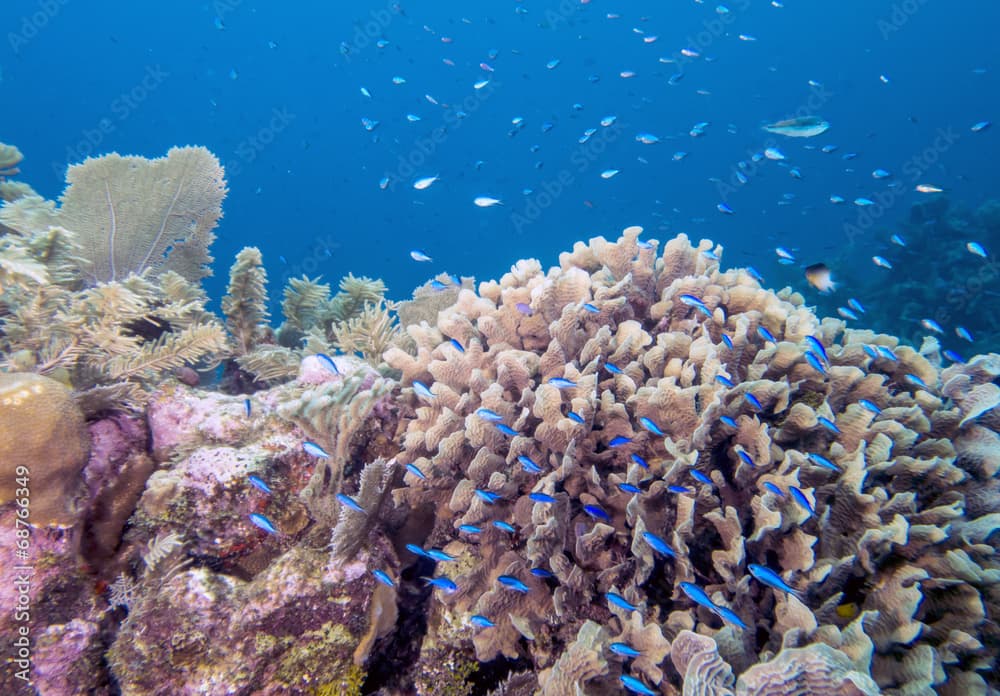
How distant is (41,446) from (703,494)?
3549 mm

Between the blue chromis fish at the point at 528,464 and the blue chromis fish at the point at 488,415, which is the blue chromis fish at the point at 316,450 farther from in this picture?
the blue chromis fish at the point at 528,464

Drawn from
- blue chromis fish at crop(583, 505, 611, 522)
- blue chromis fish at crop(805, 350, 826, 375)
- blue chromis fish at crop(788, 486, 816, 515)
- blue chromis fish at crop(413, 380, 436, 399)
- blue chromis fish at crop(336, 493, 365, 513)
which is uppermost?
blue chromis fish at crop(805, 350, 826, 375)

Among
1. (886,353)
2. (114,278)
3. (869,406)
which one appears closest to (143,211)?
(114,278)

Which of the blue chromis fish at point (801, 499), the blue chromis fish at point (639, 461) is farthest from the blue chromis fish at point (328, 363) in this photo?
the blue chromis fish at point (801, 499)

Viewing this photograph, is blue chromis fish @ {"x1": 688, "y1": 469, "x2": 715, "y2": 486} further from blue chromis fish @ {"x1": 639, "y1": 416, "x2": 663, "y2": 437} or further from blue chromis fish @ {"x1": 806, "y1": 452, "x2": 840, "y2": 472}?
blue chromis fish @ {"x1": 806, "y1": 452, "x2": 840, "y2": 472}

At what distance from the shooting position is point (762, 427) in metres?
2.68

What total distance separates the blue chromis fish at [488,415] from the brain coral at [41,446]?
2.30 metres

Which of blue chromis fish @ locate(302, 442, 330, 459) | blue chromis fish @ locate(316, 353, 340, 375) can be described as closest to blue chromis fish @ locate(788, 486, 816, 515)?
blue chromis fish @ locate(302, 442, 330, 459)

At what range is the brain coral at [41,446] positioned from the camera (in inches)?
97.0

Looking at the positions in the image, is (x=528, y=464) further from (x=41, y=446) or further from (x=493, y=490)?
(x=41, y=446)

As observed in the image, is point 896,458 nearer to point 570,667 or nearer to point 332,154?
point 570,667

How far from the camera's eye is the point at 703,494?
8.42 feet

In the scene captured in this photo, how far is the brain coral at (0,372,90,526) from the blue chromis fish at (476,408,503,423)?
2.30m

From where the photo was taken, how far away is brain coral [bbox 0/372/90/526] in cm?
246
